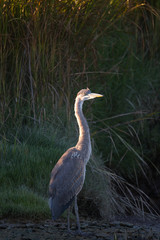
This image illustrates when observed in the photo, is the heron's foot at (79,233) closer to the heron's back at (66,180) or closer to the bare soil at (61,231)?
the bare soil at (61,231)

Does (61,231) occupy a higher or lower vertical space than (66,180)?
lower

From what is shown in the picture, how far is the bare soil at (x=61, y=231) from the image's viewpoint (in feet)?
13.6

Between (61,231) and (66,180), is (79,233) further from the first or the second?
(66,180)

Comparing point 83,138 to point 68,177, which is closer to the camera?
point 68,177

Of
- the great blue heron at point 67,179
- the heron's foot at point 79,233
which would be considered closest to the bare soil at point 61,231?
the heron's foot at point 79,233

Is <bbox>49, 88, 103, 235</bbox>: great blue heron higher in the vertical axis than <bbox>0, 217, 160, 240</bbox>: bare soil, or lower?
higher

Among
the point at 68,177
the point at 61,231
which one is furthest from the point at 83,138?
the point at 61,231

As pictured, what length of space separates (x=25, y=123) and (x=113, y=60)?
2168 millimetres

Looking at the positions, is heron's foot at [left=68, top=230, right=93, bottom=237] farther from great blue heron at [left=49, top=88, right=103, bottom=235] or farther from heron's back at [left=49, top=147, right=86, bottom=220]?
heron's back at [left=49, top=147, right=86, bottom=220]

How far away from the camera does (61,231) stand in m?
4.42

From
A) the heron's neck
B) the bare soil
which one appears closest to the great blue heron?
the heron's neck

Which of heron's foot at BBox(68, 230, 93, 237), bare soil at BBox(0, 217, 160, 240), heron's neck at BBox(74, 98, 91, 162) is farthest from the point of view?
heron's neck at BBox(74, 98, 91, 162)

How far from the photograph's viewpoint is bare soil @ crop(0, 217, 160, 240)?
13.6ft

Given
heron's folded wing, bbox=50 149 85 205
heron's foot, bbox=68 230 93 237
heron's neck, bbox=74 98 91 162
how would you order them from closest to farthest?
heron's foot, bbox=68 230 93 237
heron's folded wing, bbox=50 149 85 205
heron's neck, bbox=74 98 91 162
